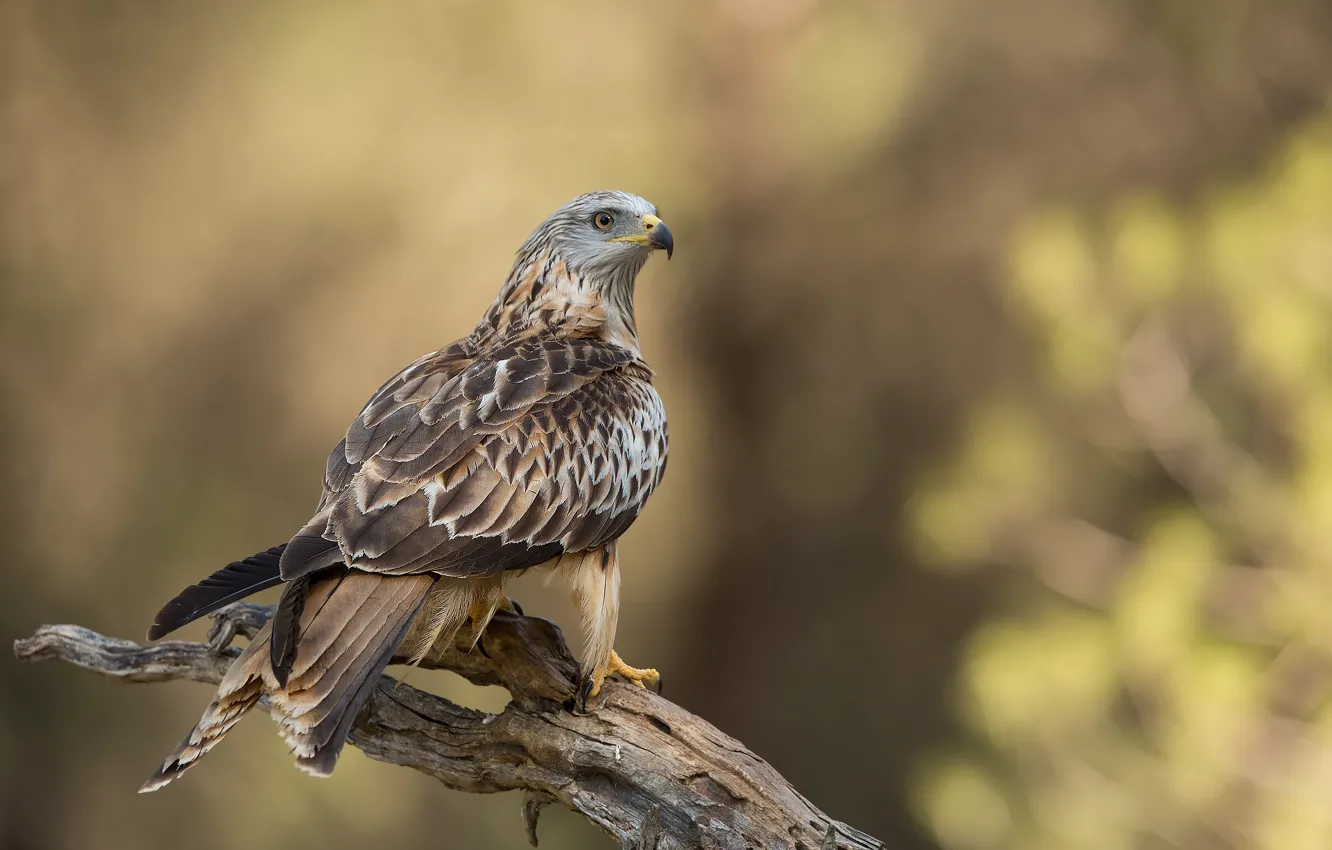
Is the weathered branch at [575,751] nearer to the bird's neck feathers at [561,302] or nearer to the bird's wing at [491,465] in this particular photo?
the bird's wing at [491,465]

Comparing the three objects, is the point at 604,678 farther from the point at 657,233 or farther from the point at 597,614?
the point at 657,233

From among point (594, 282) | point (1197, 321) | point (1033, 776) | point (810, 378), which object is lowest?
point (1033, 776)

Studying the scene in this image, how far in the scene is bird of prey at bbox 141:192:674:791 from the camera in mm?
2223

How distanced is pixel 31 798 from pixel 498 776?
446 cm

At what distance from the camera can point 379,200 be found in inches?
236

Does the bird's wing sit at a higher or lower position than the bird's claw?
higher

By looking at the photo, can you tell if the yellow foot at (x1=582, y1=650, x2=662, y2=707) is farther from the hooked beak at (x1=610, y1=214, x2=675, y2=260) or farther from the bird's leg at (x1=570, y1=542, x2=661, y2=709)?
the hooked beak at (x1=610, y1=214, x2=675, y2=260)

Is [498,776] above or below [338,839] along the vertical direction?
above

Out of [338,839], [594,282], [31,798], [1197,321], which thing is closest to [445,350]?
[594,282]

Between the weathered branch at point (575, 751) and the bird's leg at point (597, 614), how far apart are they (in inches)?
2.2

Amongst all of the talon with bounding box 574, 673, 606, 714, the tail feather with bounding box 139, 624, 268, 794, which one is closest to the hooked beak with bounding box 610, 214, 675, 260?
the talon with bounding box 574, 673, 606, 714

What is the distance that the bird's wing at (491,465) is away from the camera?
7.72 feet

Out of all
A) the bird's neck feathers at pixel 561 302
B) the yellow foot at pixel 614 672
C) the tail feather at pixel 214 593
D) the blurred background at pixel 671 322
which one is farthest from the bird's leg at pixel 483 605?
the blurred background at pixel 671 322

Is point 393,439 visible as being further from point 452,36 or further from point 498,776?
point 452,36
